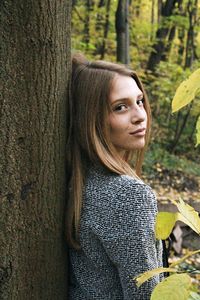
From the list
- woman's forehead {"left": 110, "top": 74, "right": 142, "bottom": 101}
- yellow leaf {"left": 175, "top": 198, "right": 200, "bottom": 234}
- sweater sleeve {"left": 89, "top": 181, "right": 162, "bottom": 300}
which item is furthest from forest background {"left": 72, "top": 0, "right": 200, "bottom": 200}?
yellow leaf {"left": 175, "top": 198, "right": 200, "bottom": 234}

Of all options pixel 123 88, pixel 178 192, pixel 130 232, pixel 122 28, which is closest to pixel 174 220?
pixel 130 232

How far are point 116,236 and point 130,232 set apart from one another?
0.05 meters

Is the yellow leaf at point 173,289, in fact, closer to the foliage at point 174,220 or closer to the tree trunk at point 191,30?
the foliage at point 174,220

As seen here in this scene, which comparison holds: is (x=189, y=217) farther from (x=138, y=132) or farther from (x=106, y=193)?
(x=138, y=132)

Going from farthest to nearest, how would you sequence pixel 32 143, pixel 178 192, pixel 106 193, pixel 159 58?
pixel 159 58
pixel 178 192
pixel 106 193
pixel 32 143

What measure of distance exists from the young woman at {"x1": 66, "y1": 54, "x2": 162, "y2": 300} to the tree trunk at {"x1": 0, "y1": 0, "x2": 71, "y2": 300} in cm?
8

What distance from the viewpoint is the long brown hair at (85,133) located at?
4.91 feet

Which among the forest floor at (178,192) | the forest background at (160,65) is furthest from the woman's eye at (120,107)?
the forest background at (160,65)

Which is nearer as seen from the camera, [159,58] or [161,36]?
[161,36]

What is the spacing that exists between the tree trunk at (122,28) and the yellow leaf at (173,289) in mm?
6134

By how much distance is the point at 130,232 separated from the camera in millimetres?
1400

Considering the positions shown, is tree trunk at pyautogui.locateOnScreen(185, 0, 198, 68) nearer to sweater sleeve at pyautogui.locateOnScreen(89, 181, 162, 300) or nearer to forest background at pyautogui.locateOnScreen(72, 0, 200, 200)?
forest background at pyautogui.locateOnScreen(72, 0, 200, 200)

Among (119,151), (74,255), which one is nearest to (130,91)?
(119,151)

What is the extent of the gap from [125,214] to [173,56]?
1328 cm
